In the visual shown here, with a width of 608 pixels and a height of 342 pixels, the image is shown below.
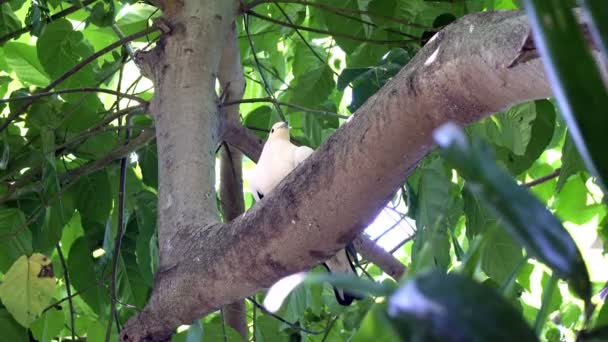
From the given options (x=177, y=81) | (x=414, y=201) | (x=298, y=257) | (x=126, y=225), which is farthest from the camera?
(x=126, y=225)

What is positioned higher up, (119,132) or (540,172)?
(119,132)

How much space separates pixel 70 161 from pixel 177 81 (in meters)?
0.80

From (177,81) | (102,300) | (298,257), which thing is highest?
(177,81)

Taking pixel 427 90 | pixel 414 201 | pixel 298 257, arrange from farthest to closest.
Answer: pixel 414 201 < pixel 298 257 < pixel 427 90

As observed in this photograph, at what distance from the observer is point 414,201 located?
191cm

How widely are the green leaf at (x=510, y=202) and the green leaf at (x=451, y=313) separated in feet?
0.13

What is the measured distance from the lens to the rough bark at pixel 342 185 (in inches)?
38.6

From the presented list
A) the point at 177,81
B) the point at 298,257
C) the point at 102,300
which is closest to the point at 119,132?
the point at 102,300

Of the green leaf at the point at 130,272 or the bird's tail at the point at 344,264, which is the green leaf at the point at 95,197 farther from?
the bird's tail at the point at 344,264

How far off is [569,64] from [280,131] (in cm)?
196

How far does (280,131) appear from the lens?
229cm

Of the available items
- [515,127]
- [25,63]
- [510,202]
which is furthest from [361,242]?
[510,202]

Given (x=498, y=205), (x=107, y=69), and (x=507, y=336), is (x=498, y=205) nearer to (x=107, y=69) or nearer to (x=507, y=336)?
(x=507, y=336)

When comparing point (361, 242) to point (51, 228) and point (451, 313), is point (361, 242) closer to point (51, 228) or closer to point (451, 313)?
point (51, 228)
